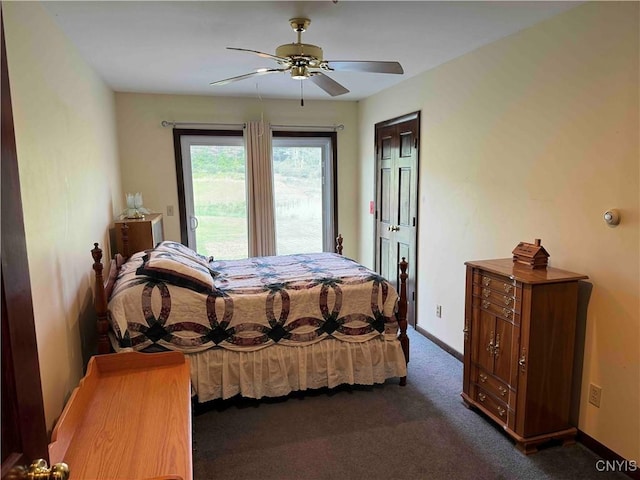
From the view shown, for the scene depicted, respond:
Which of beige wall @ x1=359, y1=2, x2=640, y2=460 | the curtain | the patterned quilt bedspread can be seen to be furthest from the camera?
the curtain

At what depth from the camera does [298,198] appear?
5.30m

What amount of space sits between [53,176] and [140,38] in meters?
1.14

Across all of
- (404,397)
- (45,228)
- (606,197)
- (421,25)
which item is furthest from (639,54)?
(45,228)

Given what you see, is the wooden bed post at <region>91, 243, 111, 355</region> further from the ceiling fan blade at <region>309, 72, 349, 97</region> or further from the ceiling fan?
the ceiling fan blade at <region>309, 72, 349, 97</region>

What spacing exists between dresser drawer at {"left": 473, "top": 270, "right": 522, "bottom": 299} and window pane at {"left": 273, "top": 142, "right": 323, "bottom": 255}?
9.85 feet

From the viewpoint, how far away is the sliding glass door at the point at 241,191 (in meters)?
4.87

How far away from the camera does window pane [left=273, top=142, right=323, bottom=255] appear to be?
5.18 m

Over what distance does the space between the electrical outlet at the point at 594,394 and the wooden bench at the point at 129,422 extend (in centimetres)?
214

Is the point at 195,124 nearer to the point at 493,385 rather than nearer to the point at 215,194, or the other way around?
the point at 215,194

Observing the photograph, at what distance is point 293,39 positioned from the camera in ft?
9.14

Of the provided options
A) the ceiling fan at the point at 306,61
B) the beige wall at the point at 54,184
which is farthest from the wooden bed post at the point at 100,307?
the ceiling fan at the point at 306,61

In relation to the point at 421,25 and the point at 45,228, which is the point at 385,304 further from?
the point at 45,228

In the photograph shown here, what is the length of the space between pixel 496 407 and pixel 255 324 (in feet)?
5.22

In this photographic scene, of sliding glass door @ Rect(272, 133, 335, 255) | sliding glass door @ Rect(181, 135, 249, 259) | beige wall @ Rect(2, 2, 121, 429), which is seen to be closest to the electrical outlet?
beige wall @ Rect(2, 2, 121, 429)
